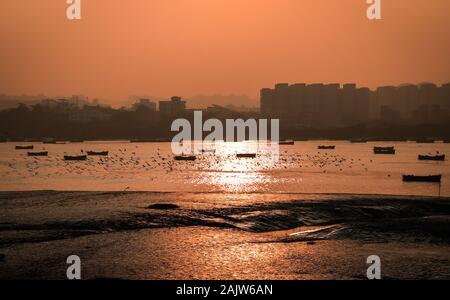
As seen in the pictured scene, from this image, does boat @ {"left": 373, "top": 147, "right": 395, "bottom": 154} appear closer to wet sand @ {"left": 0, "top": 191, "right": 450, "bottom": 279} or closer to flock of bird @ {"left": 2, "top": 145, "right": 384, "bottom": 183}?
flock of bird @ {"left": 2, "top": 145, "right": 384, "bottom": 183}

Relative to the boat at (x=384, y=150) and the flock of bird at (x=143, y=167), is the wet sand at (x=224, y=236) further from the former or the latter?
the boat at (x=384, y=150)

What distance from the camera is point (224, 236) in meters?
27.8

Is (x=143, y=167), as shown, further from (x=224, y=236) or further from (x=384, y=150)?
(x=384, y=150)

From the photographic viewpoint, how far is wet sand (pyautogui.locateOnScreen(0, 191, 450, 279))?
21.2 meters

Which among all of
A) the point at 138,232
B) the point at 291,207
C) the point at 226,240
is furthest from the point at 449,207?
the point at 138,232

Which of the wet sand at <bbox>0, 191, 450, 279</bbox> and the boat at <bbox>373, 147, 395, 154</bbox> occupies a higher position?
the boat at <bbox>373, 147, 395, 154</bbox>

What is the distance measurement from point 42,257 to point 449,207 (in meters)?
28.8

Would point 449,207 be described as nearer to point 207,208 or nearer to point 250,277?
point 207,208

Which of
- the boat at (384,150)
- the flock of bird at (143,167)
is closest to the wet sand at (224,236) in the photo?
the flock of bird at (143,167)

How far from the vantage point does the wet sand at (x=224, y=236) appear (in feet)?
69.5

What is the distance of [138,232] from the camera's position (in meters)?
28.8

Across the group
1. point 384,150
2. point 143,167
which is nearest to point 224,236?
point 143,167

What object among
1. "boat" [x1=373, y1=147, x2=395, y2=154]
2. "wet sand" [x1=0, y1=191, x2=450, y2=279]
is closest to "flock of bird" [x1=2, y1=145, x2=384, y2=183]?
"boat" [x1=373, y1=147, x2=395, y2=154]
